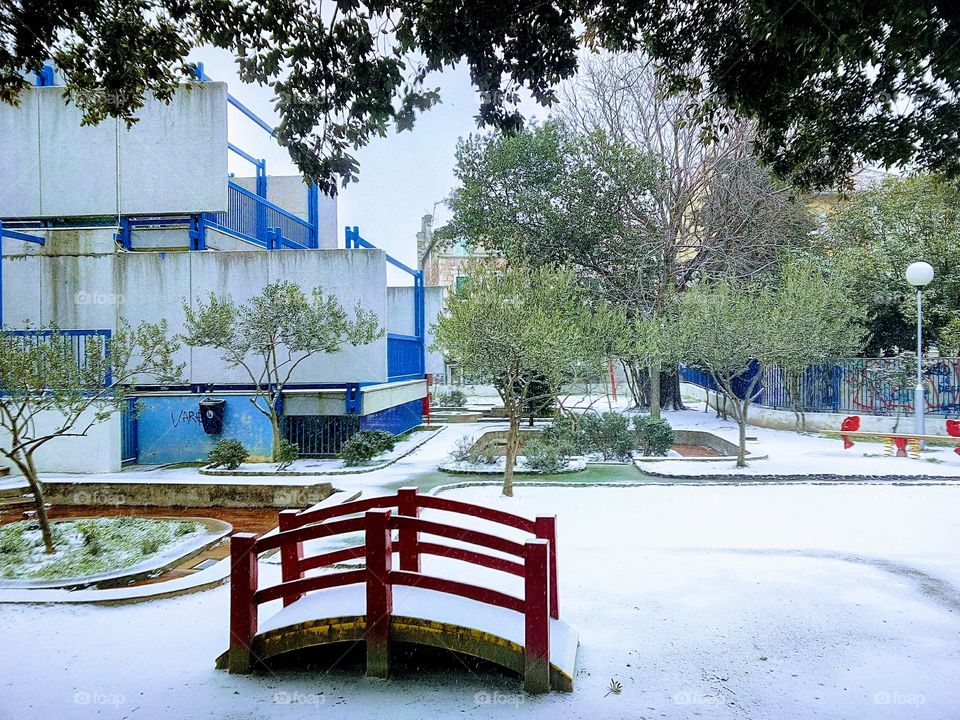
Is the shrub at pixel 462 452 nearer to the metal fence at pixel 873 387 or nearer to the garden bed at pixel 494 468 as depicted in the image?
the garden bed at pixel 494 468

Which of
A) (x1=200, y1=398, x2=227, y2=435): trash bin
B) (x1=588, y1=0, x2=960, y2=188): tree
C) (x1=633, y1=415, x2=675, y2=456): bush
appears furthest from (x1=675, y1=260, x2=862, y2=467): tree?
(x1=200, y1=398, x2=227, y2=435): trash bin

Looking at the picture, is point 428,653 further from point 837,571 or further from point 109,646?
point 837,571

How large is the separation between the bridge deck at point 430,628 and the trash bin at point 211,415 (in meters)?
12.1

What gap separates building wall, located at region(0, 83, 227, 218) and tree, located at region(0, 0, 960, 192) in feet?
35.2

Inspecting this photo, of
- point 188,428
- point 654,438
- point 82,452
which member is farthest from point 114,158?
point 654,438

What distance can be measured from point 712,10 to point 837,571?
613cm

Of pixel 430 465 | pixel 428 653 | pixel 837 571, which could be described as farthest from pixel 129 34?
pixel 430 465

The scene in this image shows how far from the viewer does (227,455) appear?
49.9 feet

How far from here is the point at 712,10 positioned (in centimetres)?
600

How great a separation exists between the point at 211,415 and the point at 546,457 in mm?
8114

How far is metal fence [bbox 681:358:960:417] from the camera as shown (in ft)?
67.8

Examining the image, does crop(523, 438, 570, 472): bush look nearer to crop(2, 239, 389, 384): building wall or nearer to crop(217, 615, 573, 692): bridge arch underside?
crop(2, 239, 389, 384): building wall

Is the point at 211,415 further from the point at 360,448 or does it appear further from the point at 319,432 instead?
the point at 360,448

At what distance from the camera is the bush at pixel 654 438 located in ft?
56.4
